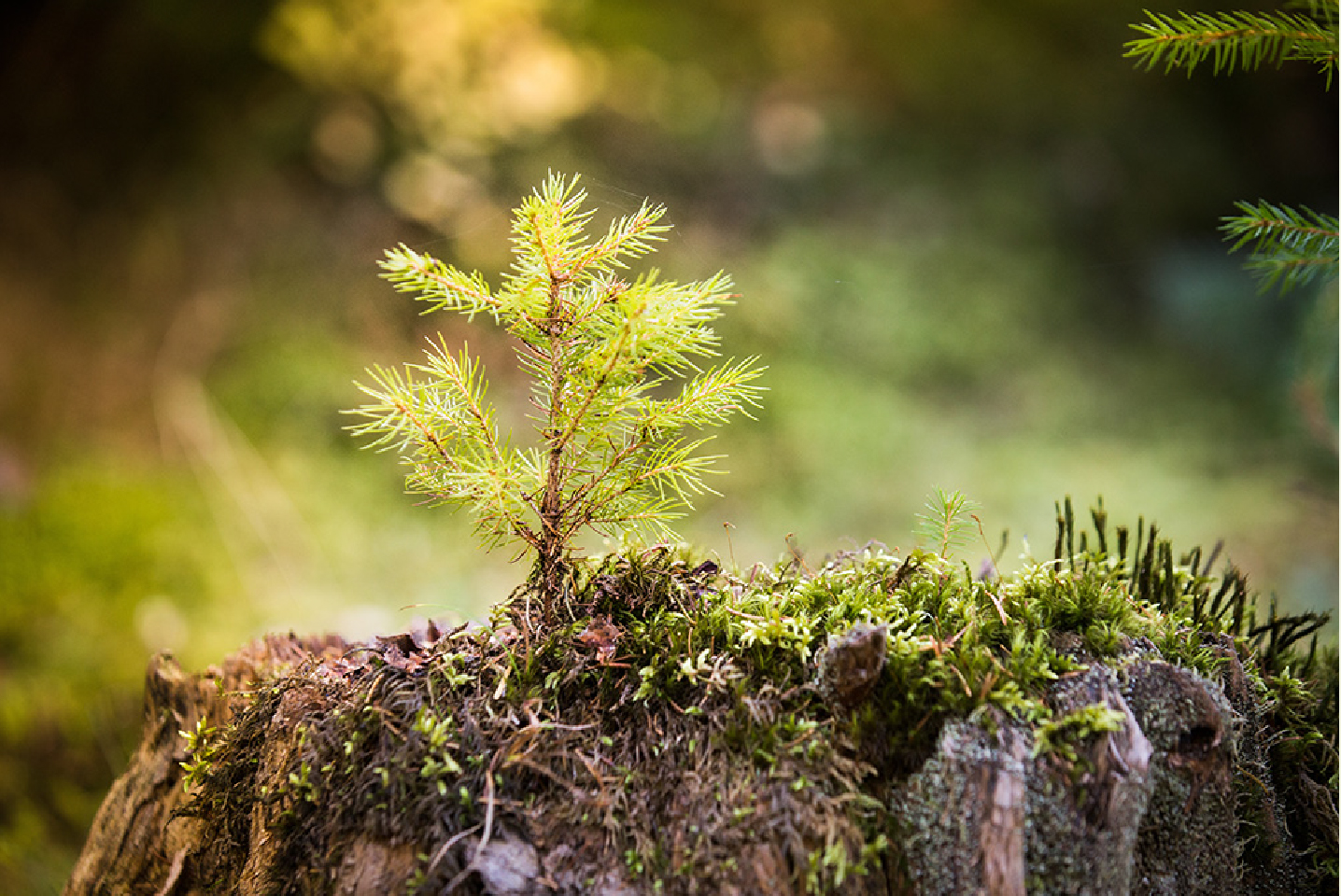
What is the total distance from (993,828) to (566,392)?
0.98m

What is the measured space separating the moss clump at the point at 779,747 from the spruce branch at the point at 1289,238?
2.27 ft

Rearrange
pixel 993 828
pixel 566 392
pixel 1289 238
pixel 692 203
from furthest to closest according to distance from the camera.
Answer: pixel 692 203 → pixel 1289 238 → pixel 566 392 → pixel 993 828

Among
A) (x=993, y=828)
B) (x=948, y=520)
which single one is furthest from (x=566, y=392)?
(x=993, y=828)

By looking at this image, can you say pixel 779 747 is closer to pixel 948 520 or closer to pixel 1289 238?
pixel 948 520

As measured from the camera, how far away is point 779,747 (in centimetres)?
125

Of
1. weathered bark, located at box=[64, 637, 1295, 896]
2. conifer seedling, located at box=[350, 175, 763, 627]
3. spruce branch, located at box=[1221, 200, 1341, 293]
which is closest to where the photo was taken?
weathered bark, located at box=[64, 637, 1295, 896]

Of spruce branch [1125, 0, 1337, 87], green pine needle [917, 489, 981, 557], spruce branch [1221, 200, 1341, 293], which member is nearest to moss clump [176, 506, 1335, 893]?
green pine needle [917, 489, 981, 557]

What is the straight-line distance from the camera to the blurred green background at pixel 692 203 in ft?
13.9

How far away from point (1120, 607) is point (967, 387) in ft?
14.5

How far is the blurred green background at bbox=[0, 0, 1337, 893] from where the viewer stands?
4.23 m

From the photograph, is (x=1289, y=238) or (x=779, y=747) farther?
(x=1289, y=238)

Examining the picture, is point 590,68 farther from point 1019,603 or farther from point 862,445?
point 1019,603

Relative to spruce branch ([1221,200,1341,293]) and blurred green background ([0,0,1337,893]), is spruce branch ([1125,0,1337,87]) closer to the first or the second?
spruce branch ([1221,200,1341,293])

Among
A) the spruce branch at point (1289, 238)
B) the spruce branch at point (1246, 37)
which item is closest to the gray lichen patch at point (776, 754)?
the spruce branch at point (1289, 238)
